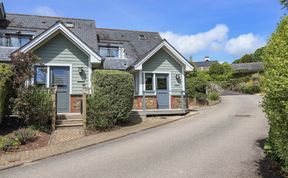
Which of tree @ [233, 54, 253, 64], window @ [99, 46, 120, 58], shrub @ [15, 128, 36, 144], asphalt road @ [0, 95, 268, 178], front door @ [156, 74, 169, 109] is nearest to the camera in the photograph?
asphalt road @ [0, 95, 268, 178]

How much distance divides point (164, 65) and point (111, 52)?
480cm

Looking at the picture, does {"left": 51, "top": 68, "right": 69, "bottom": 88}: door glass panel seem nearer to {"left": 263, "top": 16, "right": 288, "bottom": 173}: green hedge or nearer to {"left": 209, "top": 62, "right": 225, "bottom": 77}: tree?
{"left": 263, "top": 16, "right": 288, "bottom": 173}: green hedge

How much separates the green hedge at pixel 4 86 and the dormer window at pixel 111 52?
1003cm

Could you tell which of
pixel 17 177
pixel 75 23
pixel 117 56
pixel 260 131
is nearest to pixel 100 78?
pixel 17 177

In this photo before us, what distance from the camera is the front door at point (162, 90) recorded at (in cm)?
1778

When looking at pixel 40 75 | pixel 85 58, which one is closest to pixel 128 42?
pixel 85 58

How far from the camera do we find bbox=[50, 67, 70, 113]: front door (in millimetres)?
15242

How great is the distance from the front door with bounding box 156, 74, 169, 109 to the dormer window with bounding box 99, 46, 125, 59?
4.08 metres

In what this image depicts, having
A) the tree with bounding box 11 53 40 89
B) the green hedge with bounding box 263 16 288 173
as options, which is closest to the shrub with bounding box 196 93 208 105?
the tree with bounding box 11 53 40 89

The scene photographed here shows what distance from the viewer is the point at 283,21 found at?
582cm

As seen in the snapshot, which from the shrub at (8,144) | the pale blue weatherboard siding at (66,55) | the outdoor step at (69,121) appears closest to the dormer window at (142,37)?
the pale blue weatherboard siding at (66,55)

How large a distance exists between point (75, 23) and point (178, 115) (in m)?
12.0

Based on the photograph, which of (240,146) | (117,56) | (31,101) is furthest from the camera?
(117,56)

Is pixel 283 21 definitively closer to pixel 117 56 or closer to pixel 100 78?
pixel 100 78
